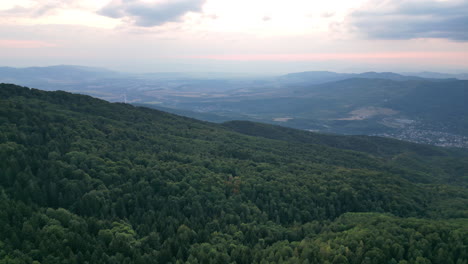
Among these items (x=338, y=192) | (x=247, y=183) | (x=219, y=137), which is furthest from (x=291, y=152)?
(x=247, y=183)

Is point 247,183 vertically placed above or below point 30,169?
below

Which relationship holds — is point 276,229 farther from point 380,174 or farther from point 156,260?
point 380,174

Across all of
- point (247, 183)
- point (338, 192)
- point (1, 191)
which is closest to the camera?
point (1, 191)

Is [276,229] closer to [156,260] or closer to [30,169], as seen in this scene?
[156,260]

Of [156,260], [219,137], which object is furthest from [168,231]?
[219,137]

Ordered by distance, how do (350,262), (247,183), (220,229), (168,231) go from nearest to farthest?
(350,262) < (168,231) < (220,229) < (247,183)

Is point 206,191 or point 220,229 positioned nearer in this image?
point 220,229

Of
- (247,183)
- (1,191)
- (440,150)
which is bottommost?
(440,150)
